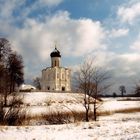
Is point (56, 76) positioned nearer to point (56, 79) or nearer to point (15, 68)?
Result: point (56, 79)


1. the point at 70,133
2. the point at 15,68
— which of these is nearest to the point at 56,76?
the point at 15,68

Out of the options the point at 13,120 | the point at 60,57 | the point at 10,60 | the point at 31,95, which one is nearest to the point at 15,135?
the point at 13,120

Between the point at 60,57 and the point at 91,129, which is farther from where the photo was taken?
the point at 60,57

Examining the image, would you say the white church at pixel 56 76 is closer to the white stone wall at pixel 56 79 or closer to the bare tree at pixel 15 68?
the white stone wall at pixel 56 79

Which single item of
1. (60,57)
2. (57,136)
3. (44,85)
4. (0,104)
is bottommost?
(57,136)

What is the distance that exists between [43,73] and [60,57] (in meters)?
7.04

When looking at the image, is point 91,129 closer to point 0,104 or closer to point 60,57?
point 0,104

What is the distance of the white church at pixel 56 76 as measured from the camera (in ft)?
280

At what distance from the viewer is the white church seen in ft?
280

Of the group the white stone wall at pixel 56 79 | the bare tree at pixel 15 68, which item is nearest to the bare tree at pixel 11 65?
the bare tree at pixel 15 68

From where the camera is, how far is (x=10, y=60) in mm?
62562

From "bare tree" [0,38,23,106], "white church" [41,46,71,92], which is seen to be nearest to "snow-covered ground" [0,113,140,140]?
"bare tree" [0,38,23,106]

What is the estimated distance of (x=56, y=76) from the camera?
281 ft

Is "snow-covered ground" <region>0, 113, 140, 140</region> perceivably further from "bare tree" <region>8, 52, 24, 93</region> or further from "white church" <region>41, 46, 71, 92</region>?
"white church" <region>41, 46, 71, 92</region>
